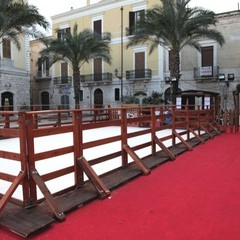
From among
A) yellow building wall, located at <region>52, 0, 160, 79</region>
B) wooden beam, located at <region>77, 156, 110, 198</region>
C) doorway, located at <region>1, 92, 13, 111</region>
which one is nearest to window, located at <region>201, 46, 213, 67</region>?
yellow building wall, located at <region>52, 0, 160, 79</region>

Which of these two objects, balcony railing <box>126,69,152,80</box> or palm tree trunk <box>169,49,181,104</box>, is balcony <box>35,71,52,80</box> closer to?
balcony railing <box>126,69,152,80</box>

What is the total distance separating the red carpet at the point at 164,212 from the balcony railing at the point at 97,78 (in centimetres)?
2262

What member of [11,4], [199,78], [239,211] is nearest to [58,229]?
[239,211]

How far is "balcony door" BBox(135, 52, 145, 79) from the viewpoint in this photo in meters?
25.8

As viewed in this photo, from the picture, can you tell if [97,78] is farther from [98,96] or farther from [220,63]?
[220,63]

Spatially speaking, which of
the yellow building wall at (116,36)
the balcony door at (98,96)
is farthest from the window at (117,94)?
the yellow building wall at (116,36)

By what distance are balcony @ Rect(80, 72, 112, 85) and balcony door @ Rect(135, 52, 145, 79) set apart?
2.71m

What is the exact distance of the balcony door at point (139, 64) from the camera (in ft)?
84.7

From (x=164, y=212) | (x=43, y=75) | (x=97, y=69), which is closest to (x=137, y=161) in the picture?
(x=164, y=212)

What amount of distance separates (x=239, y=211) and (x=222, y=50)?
2076 centimetres

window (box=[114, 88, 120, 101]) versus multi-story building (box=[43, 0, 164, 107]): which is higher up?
multi-story building (box=[43, 0, 164, 107])

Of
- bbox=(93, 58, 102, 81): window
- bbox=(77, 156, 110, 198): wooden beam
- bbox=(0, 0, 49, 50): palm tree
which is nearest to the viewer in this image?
bbox=(77, 156, 110, 198): wooden beam

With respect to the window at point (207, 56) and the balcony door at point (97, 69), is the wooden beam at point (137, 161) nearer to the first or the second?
the window at point (207, 56)

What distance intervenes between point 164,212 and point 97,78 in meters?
25.2
